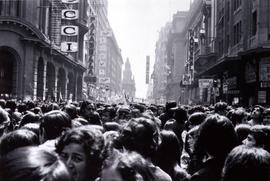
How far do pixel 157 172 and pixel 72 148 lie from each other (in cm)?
97

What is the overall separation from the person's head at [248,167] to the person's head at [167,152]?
6.95ft

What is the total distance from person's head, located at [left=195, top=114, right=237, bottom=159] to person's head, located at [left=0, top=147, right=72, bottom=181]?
7.70ft

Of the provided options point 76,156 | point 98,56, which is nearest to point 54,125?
point 76,156

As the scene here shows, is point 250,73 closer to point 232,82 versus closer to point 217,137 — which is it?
point 232,82

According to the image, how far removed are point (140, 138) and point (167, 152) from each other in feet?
→ 2.60

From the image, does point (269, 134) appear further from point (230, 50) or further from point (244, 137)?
point (230, 50)

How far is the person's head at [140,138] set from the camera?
4.29 m

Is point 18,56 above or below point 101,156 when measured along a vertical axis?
above

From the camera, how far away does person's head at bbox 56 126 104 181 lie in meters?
3.44

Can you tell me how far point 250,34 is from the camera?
97.9 ft

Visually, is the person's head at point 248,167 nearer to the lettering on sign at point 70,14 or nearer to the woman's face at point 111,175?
the woman's face at point 111,175

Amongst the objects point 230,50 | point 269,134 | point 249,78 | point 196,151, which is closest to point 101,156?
point 196,151

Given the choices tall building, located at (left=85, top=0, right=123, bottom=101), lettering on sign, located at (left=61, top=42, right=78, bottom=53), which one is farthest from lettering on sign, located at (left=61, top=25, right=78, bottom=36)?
tall building, located at (left=85, top=0, right=123, bottom=101)

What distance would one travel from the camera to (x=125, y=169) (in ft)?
8.71
